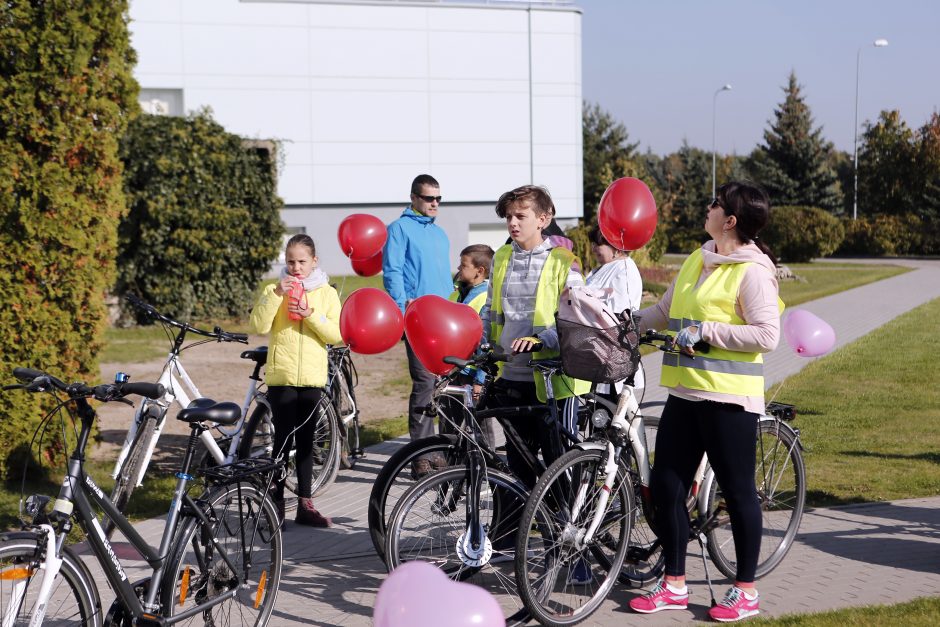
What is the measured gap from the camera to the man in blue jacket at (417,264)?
7379 mm

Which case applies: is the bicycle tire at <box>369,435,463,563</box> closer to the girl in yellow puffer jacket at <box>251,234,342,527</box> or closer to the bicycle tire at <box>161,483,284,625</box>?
the bicycle tire at <box>161,483,284,625</box>

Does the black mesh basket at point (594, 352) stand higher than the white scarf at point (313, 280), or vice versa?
the white scarf at point (313, 280)

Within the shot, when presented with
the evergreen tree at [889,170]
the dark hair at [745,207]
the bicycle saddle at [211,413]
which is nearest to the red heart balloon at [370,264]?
the dark hair at [745,207]

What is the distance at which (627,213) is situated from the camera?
5832 mm

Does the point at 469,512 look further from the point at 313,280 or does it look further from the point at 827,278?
the point at 827,278

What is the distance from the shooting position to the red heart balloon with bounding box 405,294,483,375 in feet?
16.6

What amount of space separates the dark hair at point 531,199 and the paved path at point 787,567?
1.94 m

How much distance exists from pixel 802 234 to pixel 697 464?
38.7 meters

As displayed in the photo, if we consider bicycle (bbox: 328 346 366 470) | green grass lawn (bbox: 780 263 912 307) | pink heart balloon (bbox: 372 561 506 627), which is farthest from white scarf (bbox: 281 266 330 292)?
green grass lawn (bbox: 780 263 912 307)

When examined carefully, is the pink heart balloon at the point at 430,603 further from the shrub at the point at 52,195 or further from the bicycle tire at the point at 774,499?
the shrub at the point at 52,195

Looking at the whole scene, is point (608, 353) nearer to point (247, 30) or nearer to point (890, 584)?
point (890, 584)

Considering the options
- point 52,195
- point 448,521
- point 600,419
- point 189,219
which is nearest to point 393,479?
point 448,521

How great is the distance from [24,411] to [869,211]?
162 feet

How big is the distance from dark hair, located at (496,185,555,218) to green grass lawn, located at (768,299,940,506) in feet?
10.1
